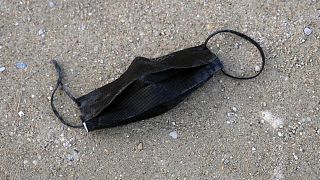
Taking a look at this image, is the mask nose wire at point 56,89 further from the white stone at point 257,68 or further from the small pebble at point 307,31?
the small pebble at point 307,31

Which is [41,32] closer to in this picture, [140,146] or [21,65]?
[21,65]

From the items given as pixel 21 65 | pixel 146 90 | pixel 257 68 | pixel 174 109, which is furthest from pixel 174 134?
pixel 21 65

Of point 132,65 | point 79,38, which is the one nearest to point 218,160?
point 132,65

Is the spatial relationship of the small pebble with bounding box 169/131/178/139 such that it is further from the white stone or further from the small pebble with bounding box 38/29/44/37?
the small pebble with bounding box 38/29/44/37

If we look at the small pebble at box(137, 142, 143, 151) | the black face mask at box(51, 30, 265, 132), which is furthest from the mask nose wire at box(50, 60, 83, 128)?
the small pebble at box(137, 142, 143, 151)

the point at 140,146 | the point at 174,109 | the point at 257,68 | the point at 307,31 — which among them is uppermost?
the point at 307,31

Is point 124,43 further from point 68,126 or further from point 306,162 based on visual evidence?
point 306,162

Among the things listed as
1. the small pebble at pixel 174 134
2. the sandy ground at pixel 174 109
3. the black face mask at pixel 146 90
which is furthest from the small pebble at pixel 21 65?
the small pebble at pixel 174 134
